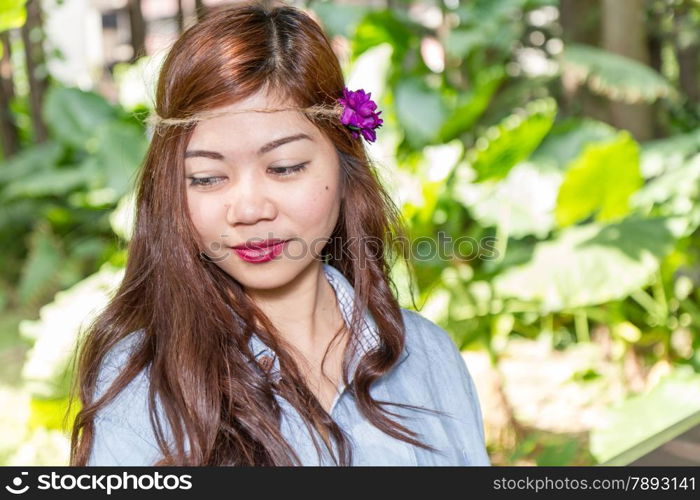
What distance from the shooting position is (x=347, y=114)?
1209mm

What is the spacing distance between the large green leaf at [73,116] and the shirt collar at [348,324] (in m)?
4.54

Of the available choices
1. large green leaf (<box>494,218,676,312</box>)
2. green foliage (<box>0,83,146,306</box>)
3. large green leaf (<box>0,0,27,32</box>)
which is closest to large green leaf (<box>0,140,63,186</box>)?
green foliage (<box>0,83,146,306</box>)

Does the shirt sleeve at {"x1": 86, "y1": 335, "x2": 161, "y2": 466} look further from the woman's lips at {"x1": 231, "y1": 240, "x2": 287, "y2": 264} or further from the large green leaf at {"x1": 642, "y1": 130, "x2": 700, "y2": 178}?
the large green leaf at {"x1": 642, "y1": 130, "x2": 700, "y2": 178}

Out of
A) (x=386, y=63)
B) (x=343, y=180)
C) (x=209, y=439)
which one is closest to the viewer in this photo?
(x=209, y=439)

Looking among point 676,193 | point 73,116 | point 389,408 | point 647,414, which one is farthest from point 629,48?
point 389,408

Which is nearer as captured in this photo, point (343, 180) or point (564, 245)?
point (343, 180)

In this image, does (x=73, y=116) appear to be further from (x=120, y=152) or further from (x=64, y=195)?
(x=120, y=152)

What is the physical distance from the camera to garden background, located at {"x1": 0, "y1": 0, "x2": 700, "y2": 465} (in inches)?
128

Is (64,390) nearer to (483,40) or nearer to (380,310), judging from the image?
(380,310)

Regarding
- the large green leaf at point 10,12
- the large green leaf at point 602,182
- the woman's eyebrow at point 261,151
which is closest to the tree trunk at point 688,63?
the large green leaf at point 602,182

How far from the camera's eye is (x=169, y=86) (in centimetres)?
113

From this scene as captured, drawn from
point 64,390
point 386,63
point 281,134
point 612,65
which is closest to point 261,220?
point 281,134
